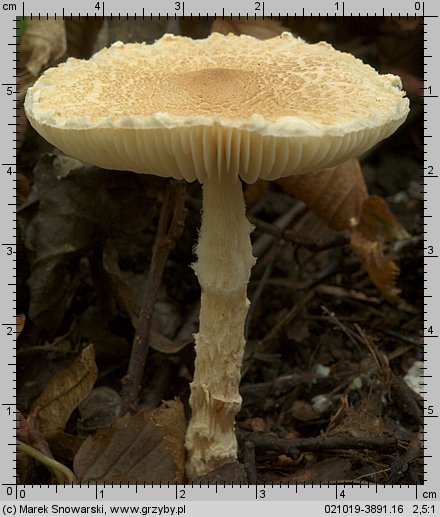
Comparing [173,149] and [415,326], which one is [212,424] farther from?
[415,326]

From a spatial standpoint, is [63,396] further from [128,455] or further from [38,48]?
[38,48]

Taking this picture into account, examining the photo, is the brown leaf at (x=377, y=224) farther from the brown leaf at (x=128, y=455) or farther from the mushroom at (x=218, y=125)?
the brown leaf at (x=128, y=455)

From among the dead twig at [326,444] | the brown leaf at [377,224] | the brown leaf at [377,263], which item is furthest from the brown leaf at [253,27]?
the dead twig at [326,444]

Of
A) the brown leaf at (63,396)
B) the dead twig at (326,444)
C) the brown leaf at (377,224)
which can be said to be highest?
the brown leaf at (377,224)

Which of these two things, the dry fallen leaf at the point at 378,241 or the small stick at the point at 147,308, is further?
the dry fallen leaf at the point at 378,241

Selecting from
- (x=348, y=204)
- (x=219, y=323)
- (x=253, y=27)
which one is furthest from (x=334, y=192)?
(x=219, y=323)

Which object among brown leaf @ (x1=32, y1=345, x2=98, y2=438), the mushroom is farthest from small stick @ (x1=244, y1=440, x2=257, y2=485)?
brown leaf @ (x1=32, y1=345, x2=98, y2=438)
